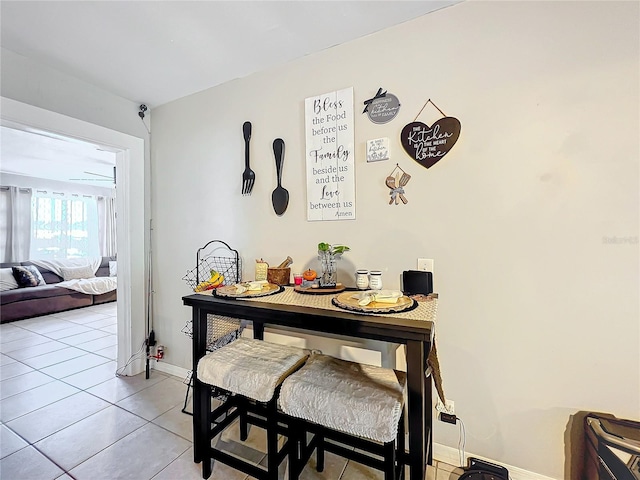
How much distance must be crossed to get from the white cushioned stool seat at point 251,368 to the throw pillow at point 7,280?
205 inches

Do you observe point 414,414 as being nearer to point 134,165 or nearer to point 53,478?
point 53,478

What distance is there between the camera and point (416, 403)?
1020 mm

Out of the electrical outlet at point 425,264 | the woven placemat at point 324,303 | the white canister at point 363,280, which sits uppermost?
the electrical outlet at point 425,264

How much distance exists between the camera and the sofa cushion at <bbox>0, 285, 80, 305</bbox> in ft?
13.5

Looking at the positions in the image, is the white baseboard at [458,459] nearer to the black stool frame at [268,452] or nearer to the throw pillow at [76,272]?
the black stool frame at [268,452]

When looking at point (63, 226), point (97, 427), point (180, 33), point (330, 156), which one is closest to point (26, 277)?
point (63, 226)

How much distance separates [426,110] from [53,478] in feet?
8.97

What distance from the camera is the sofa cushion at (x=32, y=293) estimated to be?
4109mm

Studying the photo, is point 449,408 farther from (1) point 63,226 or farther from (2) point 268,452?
(1) point 63,226

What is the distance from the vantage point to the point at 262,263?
1812mm

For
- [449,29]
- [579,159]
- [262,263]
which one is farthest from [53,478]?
[449,29]

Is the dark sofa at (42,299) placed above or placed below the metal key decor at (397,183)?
below

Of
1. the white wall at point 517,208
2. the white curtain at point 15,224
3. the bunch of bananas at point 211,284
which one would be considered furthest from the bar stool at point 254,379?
the white curtain at point 15,224

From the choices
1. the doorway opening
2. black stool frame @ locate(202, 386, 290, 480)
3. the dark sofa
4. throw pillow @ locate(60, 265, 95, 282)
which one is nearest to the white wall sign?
black stool frame @ locate(202, 386, 290, 480)
